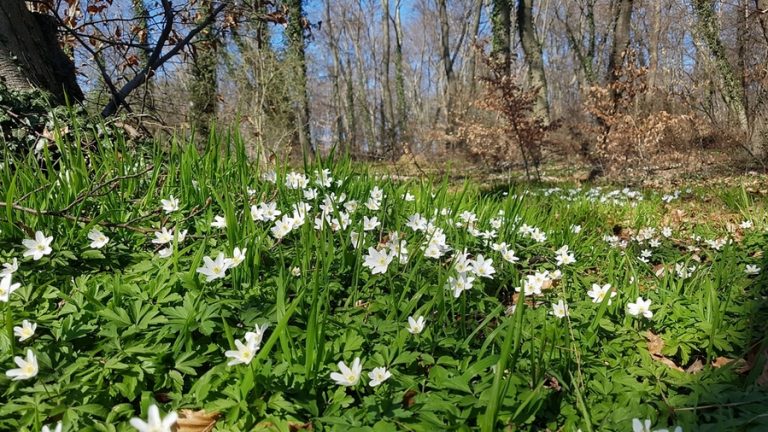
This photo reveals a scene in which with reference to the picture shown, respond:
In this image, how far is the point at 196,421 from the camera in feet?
3.54

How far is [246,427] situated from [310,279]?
0.63m

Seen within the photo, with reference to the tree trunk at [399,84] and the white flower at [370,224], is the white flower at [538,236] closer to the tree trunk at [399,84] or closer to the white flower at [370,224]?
the white flower at [370,224]

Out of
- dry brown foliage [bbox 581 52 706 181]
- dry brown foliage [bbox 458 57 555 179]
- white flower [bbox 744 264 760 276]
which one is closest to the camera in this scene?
white flower [bbox 744 264 760 276]

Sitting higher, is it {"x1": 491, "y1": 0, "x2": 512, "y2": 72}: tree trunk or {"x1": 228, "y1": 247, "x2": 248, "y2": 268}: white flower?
{"x1": 491, "y1": 0, "x2": 512, "y2": 72}: tree trunk

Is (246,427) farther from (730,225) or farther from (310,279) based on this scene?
(730,225)

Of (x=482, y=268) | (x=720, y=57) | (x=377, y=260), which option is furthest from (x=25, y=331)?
(x=720, y=57)

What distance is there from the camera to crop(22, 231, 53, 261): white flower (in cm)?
147

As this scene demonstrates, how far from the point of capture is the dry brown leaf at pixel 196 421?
42.1 inches

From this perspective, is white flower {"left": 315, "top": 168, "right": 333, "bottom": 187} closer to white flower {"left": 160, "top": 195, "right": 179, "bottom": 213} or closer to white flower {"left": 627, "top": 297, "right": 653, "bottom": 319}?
white flower {"left": 160, "top": 195, "right": 179, "bottom": 213}

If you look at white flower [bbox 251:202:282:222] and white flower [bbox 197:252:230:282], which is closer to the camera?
white flower [bbox 197:252:230:282]

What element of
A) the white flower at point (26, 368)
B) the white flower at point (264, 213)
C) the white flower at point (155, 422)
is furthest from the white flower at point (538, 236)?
the white flower at point (26, 368)

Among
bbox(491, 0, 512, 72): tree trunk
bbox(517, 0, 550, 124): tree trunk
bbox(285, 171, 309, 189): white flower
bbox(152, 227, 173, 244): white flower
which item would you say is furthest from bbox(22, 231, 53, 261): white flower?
bbox(491, 0, 512, 72): tree trunk

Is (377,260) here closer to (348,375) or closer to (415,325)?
(415,325)

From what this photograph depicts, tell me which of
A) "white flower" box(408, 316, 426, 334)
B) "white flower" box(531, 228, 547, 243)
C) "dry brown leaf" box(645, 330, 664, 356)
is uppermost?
"white flower" box(531, 228, 547, 243)
